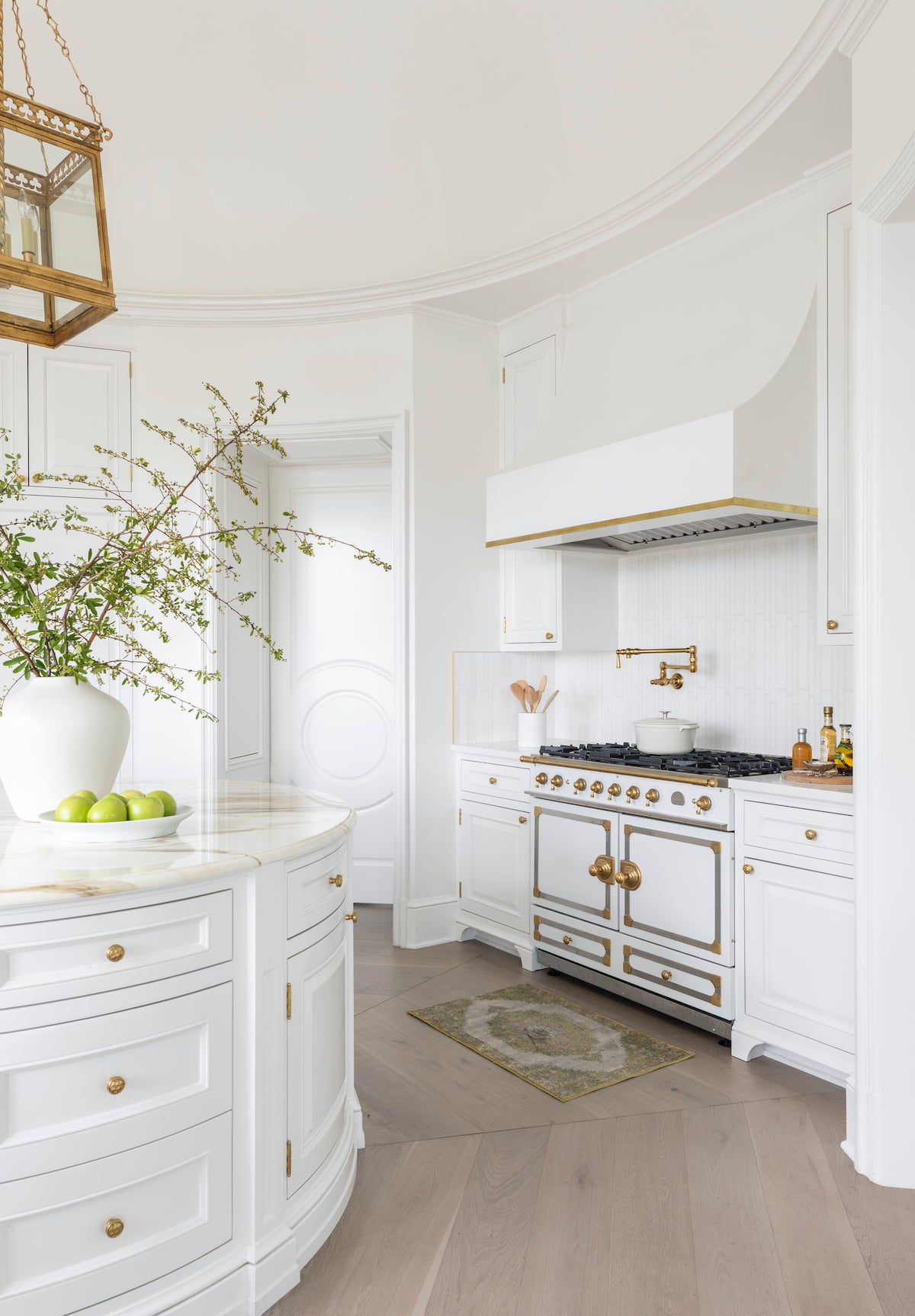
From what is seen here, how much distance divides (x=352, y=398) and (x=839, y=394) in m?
2.24

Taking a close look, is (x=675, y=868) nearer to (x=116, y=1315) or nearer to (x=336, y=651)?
(x=116, y=1315)

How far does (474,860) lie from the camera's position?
4277 mm

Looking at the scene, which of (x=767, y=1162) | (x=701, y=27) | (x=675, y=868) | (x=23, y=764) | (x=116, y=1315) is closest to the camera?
A: (x=116, y=1315)

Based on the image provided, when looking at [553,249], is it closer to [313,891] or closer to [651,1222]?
[313,891]

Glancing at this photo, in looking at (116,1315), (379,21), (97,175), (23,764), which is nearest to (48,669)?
(23,764)

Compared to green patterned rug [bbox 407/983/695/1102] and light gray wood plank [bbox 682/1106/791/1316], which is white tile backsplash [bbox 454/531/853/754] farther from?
light gray wood plank [bbox 682/1106/791/1316]

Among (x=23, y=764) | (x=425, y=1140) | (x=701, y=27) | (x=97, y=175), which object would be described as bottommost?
(x=425, y=1140)

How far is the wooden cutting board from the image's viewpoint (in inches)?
110

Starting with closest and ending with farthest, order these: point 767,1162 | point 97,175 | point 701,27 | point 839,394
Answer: point 97,175, point 767,1162, point 701,27, point 839,394

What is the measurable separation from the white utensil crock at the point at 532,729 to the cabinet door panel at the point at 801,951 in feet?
4.77

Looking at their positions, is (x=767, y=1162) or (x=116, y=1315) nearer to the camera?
(x=116, y=1315)

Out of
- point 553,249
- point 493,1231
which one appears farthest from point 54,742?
point 553,249

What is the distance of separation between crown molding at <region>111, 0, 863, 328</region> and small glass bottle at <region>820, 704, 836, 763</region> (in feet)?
6.22

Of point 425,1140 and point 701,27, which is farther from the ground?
point 701,27
